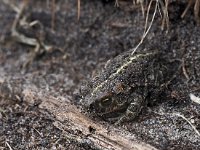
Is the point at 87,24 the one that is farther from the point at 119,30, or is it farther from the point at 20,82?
the point at 20,82

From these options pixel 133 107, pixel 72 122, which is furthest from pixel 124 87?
pixel 72 122

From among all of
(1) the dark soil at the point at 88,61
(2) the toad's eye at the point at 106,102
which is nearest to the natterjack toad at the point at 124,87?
(2) the toad's eye at the point at 106,102

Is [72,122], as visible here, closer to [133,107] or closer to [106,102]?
[106,102]

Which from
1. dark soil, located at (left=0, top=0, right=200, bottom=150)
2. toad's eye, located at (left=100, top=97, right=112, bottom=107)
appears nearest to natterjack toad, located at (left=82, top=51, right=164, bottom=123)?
toad's eye, located at (left=100, top=97, right=112, bottom=107)

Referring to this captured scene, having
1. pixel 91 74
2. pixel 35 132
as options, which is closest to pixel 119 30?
pixel 91 74

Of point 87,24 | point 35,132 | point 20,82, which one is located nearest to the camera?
point 35,132

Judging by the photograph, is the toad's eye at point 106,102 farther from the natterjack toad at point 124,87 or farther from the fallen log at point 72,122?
the fallen log at point 72,122
